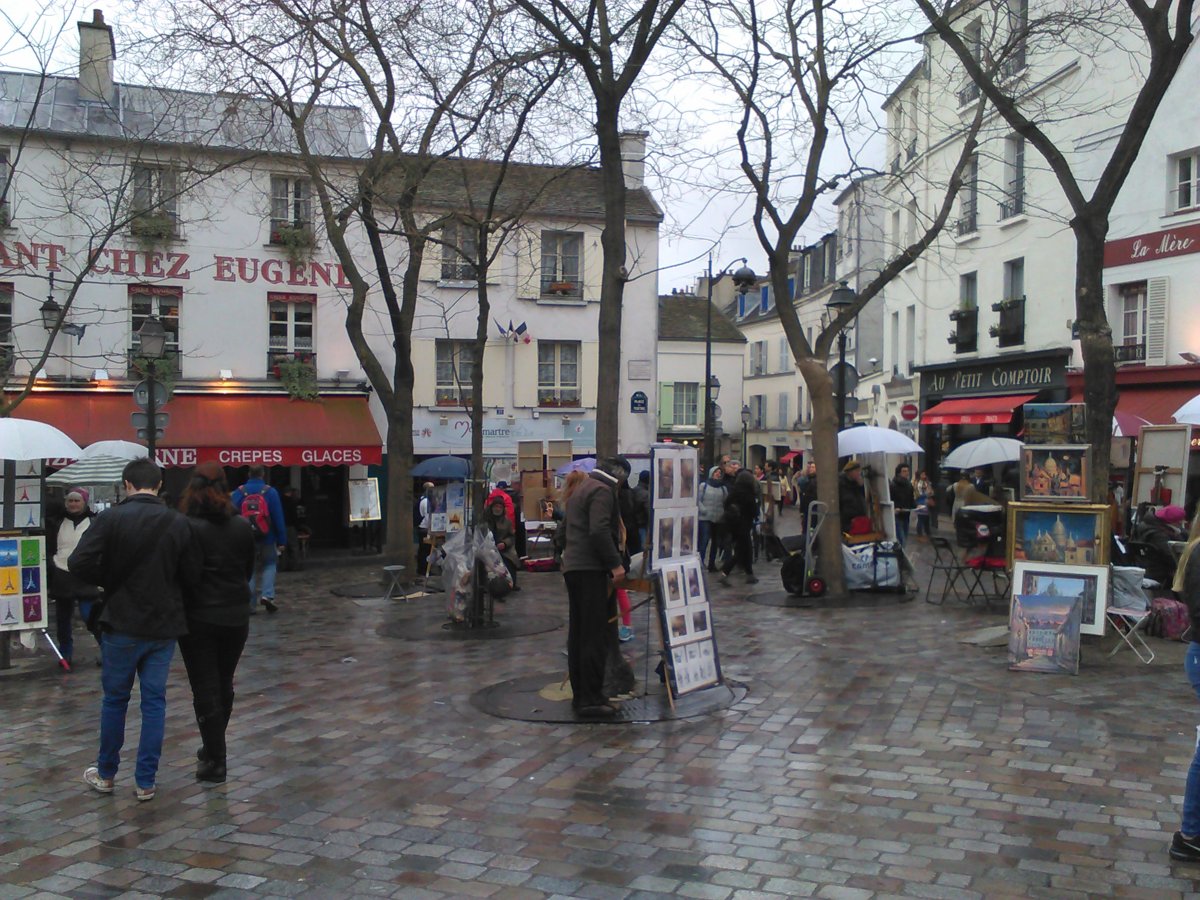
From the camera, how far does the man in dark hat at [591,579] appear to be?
24.0 feet

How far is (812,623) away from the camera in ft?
38.0

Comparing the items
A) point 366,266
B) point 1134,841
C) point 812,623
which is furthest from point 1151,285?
point 1134,841

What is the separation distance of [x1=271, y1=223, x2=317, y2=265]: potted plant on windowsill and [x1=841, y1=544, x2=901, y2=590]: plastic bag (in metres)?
13.9

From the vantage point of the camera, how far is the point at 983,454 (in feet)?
60.2

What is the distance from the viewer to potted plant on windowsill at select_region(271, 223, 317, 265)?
22625 mm

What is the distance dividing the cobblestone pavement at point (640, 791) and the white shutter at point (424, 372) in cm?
1587

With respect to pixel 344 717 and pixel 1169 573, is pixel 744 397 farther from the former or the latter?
pixel 344 717

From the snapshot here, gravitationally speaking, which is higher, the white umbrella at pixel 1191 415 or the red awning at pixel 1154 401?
the red awning at pixel 1154 401

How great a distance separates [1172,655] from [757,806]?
218 inches

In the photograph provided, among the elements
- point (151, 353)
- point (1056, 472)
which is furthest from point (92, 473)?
point (1056, 472)

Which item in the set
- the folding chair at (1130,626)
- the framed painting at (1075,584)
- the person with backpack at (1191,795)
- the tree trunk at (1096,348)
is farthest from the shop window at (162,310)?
the person with backpack at (1191,795)

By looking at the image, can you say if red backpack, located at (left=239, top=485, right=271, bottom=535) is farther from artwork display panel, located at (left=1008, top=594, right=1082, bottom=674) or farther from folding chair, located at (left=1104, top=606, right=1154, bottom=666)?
folding chair, located at (left=1104, top=606, right=1154, bottom=666)

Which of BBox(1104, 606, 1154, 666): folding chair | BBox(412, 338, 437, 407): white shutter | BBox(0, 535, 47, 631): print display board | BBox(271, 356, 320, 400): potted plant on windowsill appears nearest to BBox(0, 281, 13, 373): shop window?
BBox(271, 356, 320, 400): potted plant on windowsill

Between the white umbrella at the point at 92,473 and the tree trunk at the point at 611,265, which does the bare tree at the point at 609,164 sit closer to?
the tree trunk at the point at 611,265
